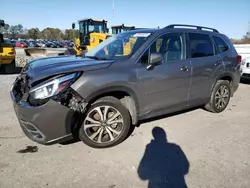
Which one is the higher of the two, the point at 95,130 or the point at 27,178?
the point at 95,130

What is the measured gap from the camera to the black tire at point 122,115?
328 centimetres

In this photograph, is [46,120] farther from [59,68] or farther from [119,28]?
[119,28]

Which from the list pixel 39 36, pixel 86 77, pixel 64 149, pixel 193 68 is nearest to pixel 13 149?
pixel 64 149

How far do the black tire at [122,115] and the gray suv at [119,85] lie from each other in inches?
0.6

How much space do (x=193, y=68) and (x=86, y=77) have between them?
2.13 meters

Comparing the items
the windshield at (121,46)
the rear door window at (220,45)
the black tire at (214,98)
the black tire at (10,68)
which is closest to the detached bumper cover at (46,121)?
the windshield at (121,46)

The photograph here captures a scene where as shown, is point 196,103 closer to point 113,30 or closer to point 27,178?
point 27,178

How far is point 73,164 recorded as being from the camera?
3016mm

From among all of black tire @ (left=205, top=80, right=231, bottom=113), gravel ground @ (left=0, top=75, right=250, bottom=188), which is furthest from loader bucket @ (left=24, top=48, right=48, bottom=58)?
black tire @ (left=205, top=80, right=231, bottom=113)

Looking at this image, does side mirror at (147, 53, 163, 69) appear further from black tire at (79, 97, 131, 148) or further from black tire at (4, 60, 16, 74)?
black tire at (4, 60, 16, 74)

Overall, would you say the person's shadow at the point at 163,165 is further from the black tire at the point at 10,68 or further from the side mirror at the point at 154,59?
the black tire at the point at 10,68

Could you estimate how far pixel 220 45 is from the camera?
498 centimetres

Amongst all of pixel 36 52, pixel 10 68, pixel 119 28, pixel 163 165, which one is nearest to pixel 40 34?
pixel 119 28

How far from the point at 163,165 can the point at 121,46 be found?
2.18 m
